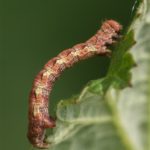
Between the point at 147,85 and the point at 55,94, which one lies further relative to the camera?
the point at 55,94

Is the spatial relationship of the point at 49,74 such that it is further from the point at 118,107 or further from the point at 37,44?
the point at 37,44

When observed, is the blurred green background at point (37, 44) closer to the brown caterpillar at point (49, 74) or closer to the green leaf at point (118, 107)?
the brown caterpillar at point (49, 74)

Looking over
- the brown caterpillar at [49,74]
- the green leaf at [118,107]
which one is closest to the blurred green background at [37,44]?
the brown caterpillar at [49,74]

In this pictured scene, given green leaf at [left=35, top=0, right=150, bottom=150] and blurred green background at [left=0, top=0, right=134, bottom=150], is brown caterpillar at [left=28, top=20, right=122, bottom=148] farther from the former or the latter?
blurred green background at [left=0, top=0, right=134, bottom=150]

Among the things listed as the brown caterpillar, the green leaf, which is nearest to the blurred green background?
the brown caterpillar

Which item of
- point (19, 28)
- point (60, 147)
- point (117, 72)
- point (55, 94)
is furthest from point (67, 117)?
point (19, 28)

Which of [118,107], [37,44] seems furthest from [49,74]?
[37,44]

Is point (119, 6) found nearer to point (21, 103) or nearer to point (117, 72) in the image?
point (21, 103)
